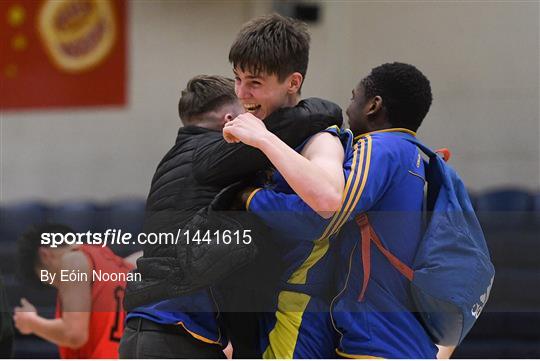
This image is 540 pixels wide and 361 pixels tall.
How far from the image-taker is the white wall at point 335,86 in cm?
385

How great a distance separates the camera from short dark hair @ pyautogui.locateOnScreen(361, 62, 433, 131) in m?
2.26

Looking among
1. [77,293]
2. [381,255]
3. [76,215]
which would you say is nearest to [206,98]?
[381,255]

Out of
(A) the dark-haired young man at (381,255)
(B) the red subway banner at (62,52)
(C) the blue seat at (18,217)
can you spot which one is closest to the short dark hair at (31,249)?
(C) the blue seat at (18,217)

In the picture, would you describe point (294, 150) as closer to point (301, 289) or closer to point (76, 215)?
point (301, 289)

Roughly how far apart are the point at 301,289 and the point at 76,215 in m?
2.37

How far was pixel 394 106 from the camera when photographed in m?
2.26

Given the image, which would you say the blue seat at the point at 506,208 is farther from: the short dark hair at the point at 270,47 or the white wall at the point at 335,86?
the short dark hair at the point at 270,47

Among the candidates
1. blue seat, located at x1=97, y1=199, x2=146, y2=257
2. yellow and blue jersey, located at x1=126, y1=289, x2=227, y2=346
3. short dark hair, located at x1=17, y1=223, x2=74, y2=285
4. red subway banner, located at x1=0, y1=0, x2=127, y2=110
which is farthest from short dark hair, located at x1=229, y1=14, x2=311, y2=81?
red subway banner, located at x1=0, y1=0, x2=127, y2=110

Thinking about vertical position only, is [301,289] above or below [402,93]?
below

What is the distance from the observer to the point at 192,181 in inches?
91.1

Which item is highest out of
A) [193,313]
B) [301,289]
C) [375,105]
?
[375,105]

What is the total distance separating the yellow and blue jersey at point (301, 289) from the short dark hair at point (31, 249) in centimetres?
125

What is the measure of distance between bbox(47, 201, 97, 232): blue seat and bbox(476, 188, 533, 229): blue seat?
175cm

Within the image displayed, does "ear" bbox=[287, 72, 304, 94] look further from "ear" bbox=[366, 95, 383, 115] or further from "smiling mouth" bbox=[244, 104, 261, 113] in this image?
"ear" bbox=[366, 95, 383, 115]
